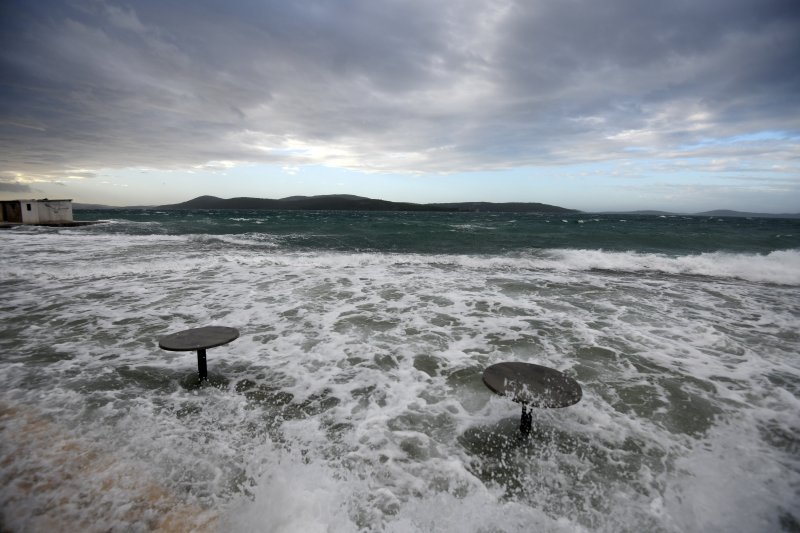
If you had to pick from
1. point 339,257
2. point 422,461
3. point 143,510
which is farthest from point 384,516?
point 339,257

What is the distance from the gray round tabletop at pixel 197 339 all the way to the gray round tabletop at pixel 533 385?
3.82 m

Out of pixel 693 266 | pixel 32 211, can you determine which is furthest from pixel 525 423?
pixel 32 211

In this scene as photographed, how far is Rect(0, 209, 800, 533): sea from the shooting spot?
3326 mm

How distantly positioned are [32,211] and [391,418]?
49342 millimetres

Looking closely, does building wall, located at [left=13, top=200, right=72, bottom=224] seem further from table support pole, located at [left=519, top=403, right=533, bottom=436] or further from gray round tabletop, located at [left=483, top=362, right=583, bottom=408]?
table support pole, located at [left=519, top=403, right=533, bottom=436]

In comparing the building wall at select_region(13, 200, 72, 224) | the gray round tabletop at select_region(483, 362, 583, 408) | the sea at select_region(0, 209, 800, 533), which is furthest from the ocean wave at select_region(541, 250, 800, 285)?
the building wall at select_region(13, 200, 72, 224)

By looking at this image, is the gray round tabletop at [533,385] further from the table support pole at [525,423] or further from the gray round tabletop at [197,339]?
the gray round tabletop at [197,339]

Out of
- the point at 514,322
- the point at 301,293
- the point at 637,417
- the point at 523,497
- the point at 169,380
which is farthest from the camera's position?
the point at 301,293

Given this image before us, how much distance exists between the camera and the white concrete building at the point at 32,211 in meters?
36.0

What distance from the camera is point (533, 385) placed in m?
4.09

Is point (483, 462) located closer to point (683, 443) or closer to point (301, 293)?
point (683, 443)

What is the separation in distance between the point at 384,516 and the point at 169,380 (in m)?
4.26

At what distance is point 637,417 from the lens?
4840 millimetres

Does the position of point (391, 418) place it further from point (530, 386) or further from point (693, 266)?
point (693, 266)
